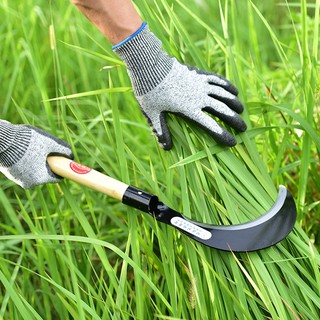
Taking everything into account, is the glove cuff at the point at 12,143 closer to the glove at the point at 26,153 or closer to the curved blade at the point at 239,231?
the glove at the point at 26,153

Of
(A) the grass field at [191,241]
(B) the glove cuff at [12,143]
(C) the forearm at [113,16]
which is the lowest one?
(A) the grass field at [191,241]

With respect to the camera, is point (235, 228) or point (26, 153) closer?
point (235, 228)

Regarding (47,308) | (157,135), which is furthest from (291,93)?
(47,308)

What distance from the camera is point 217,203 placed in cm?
161

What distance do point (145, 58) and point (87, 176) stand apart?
32 centimetres

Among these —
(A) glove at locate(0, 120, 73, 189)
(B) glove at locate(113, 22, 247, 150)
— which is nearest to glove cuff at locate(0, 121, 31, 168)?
(A) glove at locate(0, 120, 73, 189)

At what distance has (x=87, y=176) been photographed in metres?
1.69

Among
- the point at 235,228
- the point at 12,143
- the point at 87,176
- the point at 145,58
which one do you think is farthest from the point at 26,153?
the point at 235,228

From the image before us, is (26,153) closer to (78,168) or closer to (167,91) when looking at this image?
(78,168)

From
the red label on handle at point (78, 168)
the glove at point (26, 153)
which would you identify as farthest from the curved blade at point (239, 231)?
the glove at point (26, 153)

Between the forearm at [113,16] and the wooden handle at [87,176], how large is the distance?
0.33 meters

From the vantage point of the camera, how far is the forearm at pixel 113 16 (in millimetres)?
1588

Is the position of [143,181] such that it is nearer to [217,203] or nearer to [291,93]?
[217,203]

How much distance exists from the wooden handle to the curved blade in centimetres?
13
